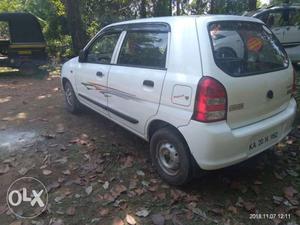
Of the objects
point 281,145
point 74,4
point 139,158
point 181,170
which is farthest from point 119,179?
point 74,4

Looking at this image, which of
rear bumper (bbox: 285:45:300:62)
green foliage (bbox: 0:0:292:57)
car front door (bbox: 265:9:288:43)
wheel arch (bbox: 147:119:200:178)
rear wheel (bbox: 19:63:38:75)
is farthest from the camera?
green foliage (bbox: 0:0:292:57)

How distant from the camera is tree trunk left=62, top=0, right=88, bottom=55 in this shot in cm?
1076

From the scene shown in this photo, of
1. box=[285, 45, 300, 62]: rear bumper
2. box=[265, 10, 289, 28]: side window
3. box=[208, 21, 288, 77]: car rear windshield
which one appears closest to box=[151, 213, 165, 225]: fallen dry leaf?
box=[208, 21, 288, 77]: car rear windshield

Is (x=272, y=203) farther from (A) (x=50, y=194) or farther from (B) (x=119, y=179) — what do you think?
(A) (x=50, y=194)

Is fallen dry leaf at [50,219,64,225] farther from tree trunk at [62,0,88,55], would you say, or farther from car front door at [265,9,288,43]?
tree trunk at [62,0,88,55]

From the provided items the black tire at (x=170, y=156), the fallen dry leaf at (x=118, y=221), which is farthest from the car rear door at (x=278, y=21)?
the fallen dry leaf at (x=118, y=221)

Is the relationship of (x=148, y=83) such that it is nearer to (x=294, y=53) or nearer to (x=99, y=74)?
(x=99, y=74)

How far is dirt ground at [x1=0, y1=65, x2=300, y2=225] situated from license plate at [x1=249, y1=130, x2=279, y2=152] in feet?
1.57

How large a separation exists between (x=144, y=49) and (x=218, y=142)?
150 cm

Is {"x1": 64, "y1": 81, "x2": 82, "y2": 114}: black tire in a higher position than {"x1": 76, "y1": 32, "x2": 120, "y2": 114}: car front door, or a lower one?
lower

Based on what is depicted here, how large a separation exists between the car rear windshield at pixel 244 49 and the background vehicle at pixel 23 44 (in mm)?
8325

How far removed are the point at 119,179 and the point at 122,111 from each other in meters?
0.90

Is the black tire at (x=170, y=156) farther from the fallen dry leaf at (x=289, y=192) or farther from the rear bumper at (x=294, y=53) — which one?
the rear bumper at (x=294, y=53)

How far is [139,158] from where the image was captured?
4.01 m
